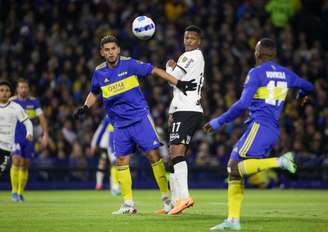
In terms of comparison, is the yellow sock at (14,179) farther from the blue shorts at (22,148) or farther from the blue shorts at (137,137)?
the blue shorts at (137,137)

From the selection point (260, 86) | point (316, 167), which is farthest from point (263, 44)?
point (316, 167)

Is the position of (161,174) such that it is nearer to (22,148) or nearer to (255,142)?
(255,142)

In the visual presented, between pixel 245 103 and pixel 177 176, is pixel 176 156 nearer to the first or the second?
pixel 177 176

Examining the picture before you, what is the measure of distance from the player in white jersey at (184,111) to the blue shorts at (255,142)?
2387 millimetres

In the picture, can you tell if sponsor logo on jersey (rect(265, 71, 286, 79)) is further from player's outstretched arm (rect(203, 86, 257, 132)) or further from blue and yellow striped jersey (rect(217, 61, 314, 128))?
player's outstretched arm (rect(203, 86, 257, 132))

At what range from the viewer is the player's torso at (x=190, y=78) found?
42.7ft

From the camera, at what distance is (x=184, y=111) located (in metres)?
13.1

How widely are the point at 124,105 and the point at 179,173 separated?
1.41 meters

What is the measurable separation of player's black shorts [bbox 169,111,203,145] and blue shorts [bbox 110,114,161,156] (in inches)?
13.5

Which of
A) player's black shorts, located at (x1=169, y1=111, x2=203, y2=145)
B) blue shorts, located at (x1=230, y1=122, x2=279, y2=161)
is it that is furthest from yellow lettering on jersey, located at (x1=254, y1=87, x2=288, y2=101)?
player's black shorts, located at (x1=169, y1=111, x2=203, y2=145)

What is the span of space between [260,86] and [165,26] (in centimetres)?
1743

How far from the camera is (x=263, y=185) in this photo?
2494 cm

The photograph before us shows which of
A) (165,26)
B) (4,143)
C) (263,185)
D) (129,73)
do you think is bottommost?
(263,185)

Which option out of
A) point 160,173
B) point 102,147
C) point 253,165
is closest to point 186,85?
point 160,173
